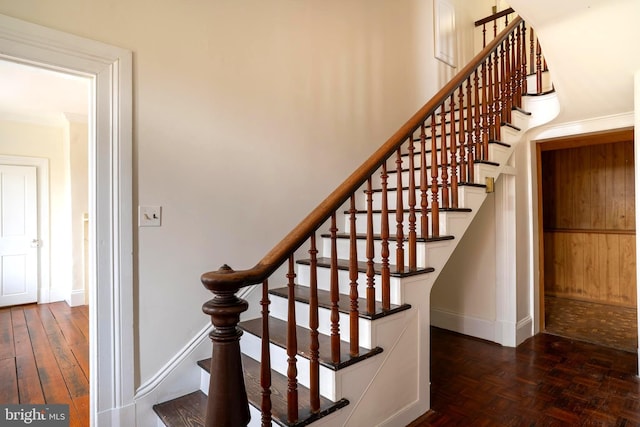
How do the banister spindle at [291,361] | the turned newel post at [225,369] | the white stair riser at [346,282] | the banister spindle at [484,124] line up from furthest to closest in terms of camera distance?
1. the banister spindle at [484,124]
2. the white stair riser at [346,282]
3. the banister spindle at [291,361]
4. the turned newel post at [225,369]

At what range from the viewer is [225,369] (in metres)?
1.10

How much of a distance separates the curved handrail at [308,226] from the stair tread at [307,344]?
58cm

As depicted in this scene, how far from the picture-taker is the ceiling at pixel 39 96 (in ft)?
10.3

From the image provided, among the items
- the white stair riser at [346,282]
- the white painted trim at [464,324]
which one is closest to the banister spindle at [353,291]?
the white stair riser at [346,282]

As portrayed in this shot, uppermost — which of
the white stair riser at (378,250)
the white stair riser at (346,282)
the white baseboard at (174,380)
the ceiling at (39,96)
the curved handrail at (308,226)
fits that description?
the ceiling at (39,96)

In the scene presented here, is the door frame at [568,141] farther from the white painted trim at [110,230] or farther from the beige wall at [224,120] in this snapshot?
the white painted trim at [110,230]

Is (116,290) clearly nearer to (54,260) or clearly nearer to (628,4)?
(628,4)

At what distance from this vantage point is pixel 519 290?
10.7 feet

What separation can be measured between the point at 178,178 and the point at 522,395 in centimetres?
261

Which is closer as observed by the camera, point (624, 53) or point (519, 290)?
point (624, 53)

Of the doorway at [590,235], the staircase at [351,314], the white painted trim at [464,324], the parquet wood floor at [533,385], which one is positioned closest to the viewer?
the staircase at [351,314]

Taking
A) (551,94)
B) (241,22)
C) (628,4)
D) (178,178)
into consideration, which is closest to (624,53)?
(628,4)

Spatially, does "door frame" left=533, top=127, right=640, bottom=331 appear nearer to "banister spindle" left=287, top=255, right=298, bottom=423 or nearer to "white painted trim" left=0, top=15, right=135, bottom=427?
"banister spindle" left=287, top=255, right=298, bottom=423

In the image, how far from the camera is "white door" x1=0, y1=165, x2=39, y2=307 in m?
4.48
